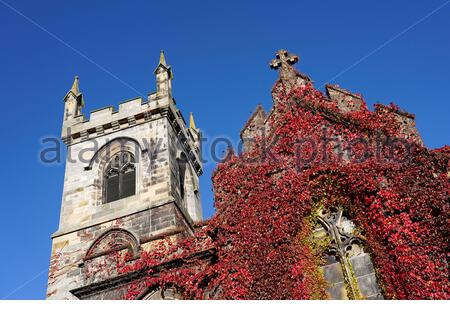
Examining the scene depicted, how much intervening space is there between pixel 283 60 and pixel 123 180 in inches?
415

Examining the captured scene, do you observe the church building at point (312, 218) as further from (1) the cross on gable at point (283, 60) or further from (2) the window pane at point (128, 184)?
(2) the window pane at point (128, 184)

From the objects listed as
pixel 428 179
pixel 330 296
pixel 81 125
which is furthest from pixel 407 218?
pixel 81 125

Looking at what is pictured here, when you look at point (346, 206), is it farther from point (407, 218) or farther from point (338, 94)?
point (338, 94)

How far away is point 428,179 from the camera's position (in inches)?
470

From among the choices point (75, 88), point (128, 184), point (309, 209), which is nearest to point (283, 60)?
point (309, 209)

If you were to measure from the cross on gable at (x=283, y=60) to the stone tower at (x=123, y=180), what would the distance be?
6.94 metres

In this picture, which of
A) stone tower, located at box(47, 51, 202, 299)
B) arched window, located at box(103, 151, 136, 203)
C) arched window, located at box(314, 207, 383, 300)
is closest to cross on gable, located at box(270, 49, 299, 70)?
arched window, located at box(314, 207, 383, 300)

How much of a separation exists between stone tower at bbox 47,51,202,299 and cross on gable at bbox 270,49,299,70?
22.8 feet

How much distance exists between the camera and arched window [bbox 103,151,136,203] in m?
23.8

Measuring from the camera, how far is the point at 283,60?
16484 mm

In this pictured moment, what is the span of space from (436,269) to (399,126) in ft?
13.2

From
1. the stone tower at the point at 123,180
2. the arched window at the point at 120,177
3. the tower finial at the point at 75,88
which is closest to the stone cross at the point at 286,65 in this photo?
the stone tower at the point at 123,180

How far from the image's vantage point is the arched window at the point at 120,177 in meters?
23.8

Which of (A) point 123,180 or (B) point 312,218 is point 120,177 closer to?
(A) point 123,180
